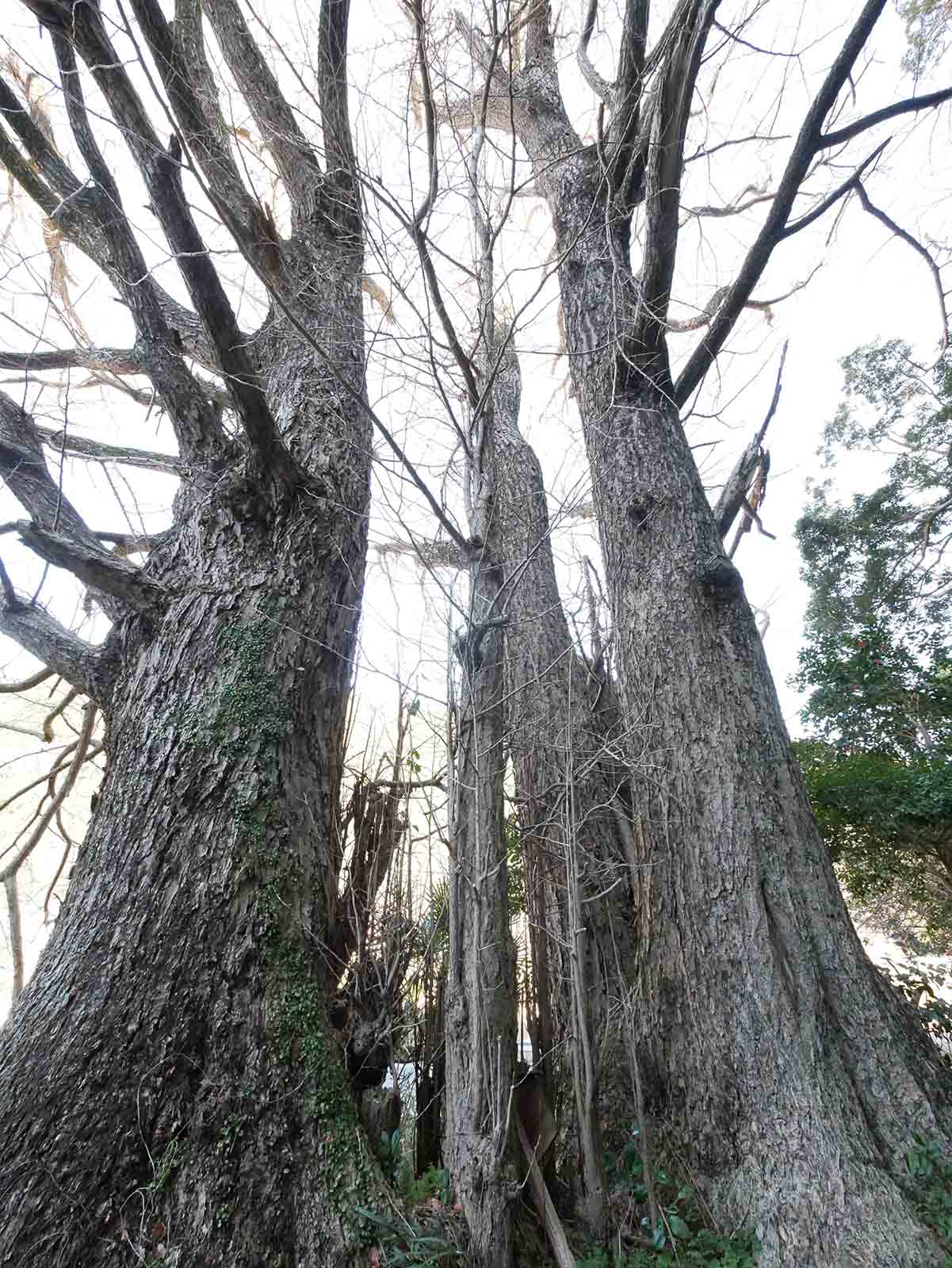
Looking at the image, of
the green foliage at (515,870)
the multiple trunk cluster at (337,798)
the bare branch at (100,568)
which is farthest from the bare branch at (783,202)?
the bare branch at (100,568)

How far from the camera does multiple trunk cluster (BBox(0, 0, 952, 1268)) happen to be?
1.73 m

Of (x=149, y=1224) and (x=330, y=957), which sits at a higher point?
(x=330, y=957)

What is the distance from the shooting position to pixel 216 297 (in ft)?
7.23

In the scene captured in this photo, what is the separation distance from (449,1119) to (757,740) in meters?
1.78

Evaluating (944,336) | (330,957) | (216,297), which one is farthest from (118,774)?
(944,336)

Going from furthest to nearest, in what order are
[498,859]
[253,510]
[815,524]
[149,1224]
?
[815,524], [253,510], [498,859], [149,1224]

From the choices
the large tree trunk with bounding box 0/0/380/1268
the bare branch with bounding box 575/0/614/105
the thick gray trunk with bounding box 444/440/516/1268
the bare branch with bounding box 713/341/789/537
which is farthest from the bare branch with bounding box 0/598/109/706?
the bare branch with bounding box 575/0/614/105

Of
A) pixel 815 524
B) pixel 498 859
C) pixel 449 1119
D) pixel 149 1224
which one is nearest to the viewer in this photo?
pixel 149 1224

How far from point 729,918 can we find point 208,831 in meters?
1.87

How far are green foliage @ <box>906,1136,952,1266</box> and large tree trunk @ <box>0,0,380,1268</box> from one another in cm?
160

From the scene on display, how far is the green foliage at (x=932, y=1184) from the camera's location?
1889 millimetres

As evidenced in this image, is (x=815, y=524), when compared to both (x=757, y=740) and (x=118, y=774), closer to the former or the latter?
(x=757, y=740)

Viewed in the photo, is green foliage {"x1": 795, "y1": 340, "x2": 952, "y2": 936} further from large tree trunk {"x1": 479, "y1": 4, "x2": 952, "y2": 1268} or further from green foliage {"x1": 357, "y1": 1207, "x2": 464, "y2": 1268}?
green foliage {"x1": 357, "y1": 1207, "x2": 464, "y2": 1268}

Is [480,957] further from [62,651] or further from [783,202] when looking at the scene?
[783,202]
